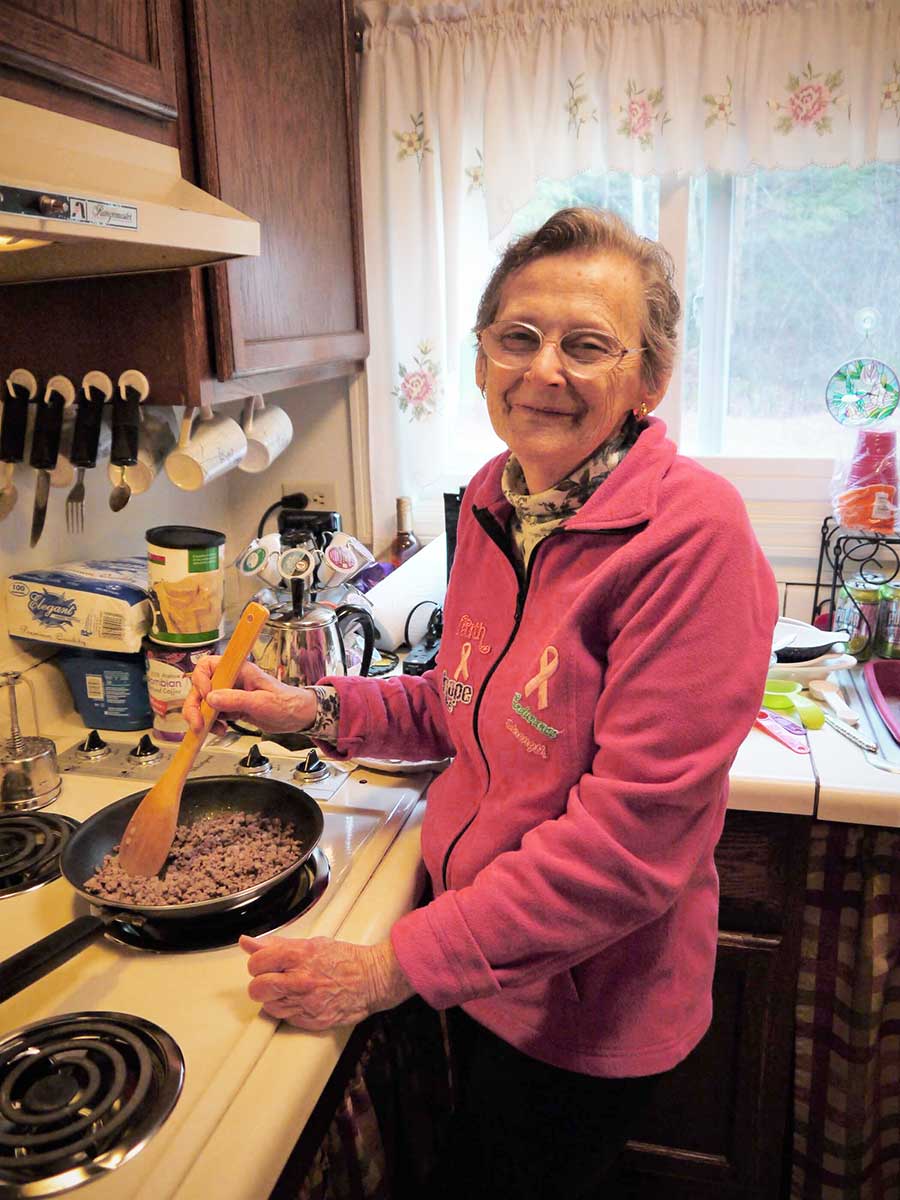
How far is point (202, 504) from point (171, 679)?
72cm

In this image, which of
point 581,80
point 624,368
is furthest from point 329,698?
point 581,80

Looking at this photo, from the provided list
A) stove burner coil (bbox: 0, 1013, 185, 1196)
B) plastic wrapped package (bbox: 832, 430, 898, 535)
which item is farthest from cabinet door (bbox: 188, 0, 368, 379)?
plastic wrapped package (bbox: 832, 430, 898, 535)

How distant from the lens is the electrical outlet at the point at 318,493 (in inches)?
84.6

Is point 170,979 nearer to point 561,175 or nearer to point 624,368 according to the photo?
point 624,368

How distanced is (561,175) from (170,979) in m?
1.59

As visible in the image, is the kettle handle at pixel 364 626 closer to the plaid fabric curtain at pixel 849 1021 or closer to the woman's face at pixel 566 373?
the woman's face at pixel 566 373

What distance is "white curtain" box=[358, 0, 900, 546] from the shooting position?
1.69m

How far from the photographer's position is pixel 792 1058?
4.57 ft

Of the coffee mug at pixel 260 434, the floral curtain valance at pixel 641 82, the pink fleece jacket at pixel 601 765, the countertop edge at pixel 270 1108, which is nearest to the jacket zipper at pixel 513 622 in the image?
the pink fleece jacket at pixel 601 765

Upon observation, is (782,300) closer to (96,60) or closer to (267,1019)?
(96,60)

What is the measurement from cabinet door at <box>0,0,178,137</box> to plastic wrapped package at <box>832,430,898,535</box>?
4.33 ft

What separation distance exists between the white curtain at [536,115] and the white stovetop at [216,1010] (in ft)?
3.73

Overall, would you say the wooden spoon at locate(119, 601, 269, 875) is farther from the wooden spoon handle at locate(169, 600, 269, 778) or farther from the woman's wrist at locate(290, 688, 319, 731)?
the woman's wrist at locate(290, 688, 319, 731)

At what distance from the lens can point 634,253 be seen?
3.09 ft
